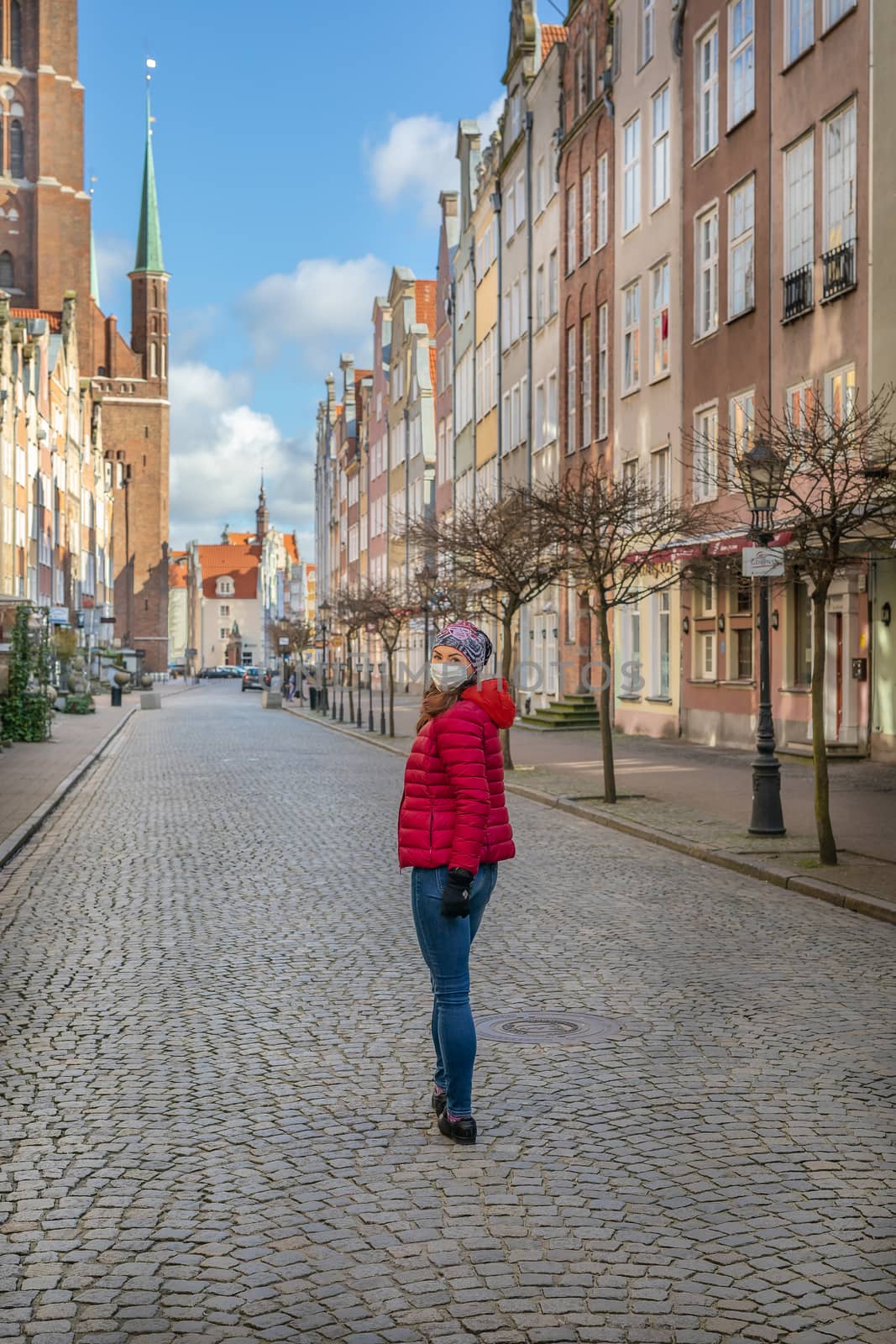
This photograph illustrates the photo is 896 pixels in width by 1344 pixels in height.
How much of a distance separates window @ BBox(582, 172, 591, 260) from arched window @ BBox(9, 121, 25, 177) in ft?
197

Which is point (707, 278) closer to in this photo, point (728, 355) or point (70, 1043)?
point (728, 355)

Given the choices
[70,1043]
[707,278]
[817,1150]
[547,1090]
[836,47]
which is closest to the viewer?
[817,1150]

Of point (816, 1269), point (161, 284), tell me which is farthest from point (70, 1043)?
point (161, 284)

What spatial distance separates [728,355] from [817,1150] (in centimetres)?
2428

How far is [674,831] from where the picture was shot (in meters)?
15.7

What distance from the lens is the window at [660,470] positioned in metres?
32.4

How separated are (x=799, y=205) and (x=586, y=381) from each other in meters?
13.4

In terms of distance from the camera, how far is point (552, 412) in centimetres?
4206

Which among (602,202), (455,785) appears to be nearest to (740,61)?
(602,202)

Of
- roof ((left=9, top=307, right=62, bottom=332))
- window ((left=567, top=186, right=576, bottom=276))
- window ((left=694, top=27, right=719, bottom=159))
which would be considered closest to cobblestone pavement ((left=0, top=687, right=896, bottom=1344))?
window ((left=694, top=27, right=719, bottom=159))

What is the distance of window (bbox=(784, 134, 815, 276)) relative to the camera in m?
24.7

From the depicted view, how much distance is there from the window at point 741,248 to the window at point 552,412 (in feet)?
43.3

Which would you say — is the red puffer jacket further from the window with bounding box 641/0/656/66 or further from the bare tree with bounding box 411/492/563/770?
the window with bounding box 641/0/656/66

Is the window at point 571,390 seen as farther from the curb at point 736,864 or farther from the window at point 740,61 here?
the curb at point 736,864
